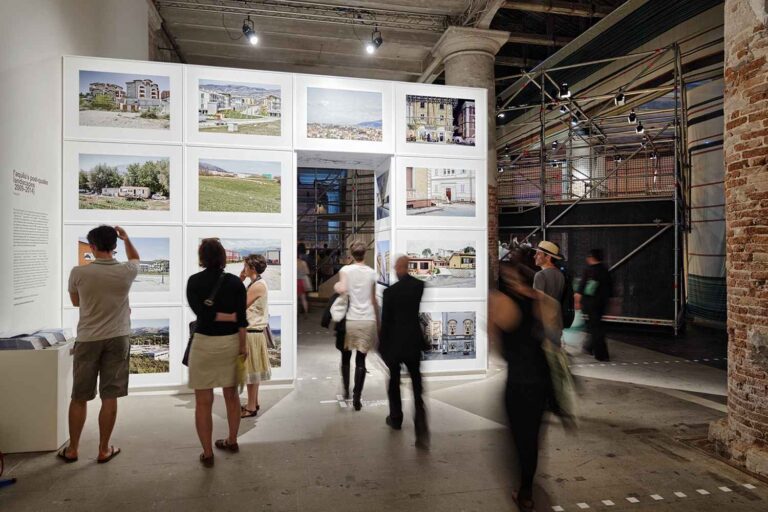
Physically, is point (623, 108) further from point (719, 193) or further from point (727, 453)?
point (727, 453)

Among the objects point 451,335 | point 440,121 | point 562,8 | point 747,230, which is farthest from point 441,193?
point 562,8

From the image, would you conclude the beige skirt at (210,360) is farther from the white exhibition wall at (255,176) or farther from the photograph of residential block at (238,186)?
the photograph of residential block at (238,186)

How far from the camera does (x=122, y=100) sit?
17.2 feet

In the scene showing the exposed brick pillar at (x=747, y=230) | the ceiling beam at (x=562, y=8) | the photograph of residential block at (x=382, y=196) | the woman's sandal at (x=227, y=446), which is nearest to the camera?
the exposed brick pillar at (x=747, y=230)

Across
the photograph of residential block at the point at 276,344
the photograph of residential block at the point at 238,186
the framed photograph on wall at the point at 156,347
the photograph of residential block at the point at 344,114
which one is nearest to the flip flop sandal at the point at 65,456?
the framed photograph on wall at the point at 156,347

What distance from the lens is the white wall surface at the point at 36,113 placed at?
3939 millimetres

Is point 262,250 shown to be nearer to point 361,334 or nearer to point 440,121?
point 361,334

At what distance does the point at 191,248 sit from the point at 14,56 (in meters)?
2.21

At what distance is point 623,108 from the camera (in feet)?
42.2

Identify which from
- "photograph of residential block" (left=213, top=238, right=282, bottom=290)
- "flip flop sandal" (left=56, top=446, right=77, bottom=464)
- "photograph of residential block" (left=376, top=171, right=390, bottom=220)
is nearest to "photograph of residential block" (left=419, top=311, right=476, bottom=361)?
"photograph of residential block" (left=376, top=171, right=390, bottom=220)

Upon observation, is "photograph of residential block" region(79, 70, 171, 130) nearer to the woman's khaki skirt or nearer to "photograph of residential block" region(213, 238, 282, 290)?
"photograph of residential block" region(213, 238, 282, 290)

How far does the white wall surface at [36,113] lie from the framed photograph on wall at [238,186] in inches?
48.7

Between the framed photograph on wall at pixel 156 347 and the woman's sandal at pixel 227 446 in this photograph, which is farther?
the framed photograph on wall at pixel 156 347

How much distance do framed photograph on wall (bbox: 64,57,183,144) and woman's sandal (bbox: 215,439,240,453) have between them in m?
3.15
